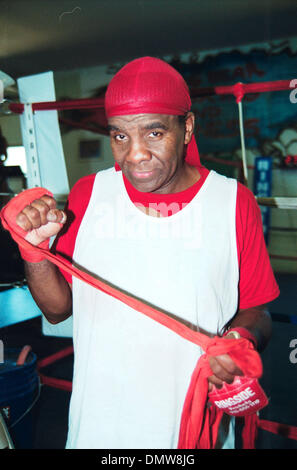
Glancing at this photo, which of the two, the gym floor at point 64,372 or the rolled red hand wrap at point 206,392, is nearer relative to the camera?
the rolled red hand wrap at point 206,392

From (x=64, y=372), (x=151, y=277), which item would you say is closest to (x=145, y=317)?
(x=151, y=277)

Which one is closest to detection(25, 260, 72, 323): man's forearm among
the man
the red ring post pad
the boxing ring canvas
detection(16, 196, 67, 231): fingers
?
the man

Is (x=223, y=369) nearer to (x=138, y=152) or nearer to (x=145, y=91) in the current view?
(x=138, y=152)

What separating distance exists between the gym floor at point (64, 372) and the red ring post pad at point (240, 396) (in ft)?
2.44

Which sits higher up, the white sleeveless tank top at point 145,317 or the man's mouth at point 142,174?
the man's mouth at point 142,174

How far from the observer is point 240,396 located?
0.73m

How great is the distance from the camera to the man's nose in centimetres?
76

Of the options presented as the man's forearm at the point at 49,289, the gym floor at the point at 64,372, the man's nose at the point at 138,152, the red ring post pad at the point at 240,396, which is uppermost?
the man's nose at the point at 138,152

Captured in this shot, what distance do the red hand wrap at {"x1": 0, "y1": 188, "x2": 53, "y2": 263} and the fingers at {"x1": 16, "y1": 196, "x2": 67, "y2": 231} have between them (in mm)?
17

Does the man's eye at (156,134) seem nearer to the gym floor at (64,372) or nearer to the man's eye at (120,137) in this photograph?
the man's eye at (120,137)

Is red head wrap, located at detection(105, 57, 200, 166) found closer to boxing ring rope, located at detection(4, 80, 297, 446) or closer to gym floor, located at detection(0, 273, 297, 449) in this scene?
boxing ring rope, located at detection(4, 80, 297, 446)

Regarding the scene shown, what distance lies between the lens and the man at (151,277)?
782 millimetres

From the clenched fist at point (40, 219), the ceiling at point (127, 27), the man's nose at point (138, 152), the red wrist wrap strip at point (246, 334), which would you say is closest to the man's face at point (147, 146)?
the man's nose at point (138, 152)

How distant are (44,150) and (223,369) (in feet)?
4.55
